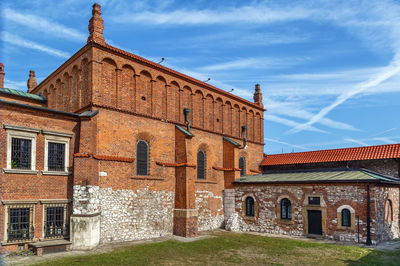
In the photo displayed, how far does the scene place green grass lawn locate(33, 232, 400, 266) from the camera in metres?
13.9

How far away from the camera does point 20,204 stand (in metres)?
15.2

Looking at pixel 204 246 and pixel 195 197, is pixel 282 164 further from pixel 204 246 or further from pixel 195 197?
pixel 204 246

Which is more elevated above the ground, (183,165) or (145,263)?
(183,165)

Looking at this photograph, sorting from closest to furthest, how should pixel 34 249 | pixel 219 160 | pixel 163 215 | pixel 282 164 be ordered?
pixel 34 249 → pixel 163 215 → pixel 219 160 → pixel 282 164

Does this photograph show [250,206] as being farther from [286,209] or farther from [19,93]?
[19,93]

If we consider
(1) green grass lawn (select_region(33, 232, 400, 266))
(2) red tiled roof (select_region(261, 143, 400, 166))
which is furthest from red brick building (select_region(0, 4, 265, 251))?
(2) red tiled roof (select_region(261, 143, 400, 166))

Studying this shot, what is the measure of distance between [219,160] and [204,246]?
30.9ft

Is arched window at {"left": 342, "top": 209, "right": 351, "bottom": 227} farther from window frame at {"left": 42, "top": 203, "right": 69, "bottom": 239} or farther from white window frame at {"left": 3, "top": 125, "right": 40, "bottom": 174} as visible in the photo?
white window frame at {"left": 3, "top": 125, "right": 40, "bottom": 174}

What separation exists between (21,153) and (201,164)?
1273 centimetres

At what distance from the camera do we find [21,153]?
1575 centimetres

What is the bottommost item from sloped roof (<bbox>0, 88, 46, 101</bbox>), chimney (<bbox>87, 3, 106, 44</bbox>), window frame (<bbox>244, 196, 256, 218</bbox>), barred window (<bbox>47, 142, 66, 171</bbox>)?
window frame (<bbox>244, 196, 256, 218</bbox>)

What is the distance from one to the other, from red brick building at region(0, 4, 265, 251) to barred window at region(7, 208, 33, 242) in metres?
0.04

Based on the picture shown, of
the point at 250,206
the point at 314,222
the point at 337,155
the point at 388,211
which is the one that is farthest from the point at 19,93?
the point at 388,211

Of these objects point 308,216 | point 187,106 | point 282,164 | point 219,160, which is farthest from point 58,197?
point 282,164
